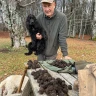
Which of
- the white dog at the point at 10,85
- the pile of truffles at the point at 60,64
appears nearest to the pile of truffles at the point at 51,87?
the pile of truffles at the point at 60,64

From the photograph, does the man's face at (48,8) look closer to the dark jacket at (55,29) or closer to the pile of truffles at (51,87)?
the dark jacket at (55,29)

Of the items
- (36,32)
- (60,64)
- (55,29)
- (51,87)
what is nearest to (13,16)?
(36,32)

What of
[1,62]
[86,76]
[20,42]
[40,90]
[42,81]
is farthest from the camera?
[20,42]

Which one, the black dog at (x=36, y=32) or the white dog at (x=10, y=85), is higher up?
the black dog at (x=36, y=32)

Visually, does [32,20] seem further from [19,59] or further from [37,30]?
[19,59]

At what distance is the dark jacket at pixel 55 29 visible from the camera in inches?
196

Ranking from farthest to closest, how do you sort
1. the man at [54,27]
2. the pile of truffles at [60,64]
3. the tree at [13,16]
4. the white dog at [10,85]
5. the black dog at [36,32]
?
the tree at [13,16] < the white dog at [10,85] < the black dog at [36,32] < the man at [54,27] < the pile of truffles at [60,64]

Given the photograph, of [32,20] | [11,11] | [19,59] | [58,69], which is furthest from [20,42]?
[58,69]

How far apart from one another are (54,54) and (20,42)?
10.8 meters

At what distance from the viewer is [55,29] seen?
5.02 m

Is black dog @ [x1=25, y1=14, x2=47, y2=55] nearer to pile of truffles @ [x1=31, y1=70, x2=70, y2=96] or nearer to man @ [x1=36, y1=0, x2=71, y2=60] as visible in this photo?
man @ [x1=36, y1=0, x2=71, y2=60]

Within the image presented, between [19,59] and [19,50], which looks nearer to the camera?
[19,59]

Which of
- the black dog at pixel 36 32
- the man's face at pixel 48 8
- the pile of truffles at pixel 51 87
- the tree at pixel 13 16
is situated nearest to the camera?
the pile of truffles at pixel 51 87

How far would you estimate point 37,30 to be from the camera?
5422 millimetres
